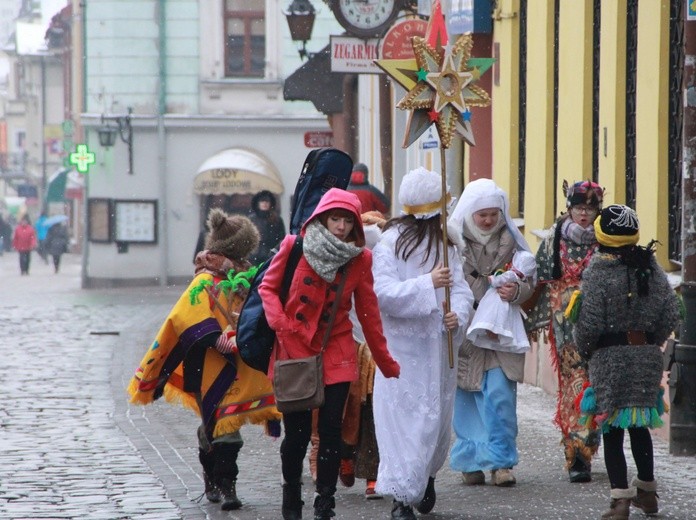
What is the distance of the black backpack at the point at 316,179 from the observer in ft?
25.2

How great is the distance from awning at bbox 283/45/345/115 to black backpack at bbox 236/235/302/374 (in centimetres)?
1770

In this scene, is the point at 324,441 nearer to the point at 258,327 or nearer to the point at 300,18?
the point at 258,327

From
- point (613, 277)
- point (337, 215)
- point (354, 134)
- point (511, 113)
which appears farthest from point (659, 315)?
point (354, 134)

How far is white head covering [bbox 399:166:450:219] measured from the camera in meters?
7.67

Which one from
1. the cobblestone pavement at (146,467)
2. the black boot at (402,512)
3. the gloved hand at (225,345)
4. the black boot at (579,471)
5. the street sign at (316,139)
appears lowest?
the cobblestone pavement at (146,467)

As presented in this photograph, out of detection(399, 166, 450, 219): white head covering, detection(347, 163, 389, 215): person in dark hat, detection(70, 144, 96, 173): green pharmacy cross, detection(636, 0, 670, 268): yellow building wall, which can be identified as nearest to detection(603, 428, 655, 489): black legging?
detection(399, 166, 450, 219): white head covering

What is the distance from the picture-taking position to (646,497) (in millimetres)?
7316

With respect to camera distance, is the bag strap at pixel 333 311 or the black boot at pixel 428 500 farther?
the black boot at pixel 428 500

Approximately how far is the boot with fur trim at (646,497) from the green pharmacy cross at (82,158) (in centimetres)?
2934

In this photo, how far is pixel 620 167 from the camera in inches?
472

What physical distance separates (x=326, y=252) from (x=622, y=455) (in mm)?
1597

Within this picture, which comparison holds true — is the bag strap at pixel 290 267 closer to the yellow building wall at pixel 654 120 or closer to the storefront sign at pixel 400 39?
the yellow building wall at pixel 654 120

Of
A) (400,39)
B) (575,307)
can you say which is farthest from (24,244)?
(575,307)

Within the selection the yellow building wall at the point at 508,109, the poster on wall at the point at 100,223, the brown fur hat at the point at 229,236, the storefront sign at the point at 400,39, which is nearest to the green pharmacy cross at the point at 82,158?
the poster on wall at the point at 100,223
